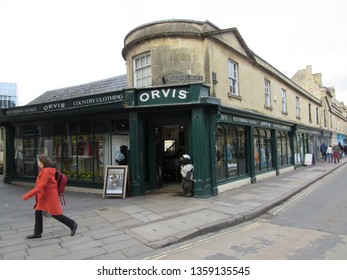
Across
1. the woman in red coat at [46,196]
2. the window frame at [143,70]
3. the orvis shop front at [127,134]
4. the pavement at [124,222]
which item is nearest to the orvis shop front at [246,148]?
the orvis shop front at [127,134]

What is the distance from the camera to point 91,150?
11.7m

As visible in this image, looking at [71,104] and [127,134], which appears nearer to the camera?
[127,134]

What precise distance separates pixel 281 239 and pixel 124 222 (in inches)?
139

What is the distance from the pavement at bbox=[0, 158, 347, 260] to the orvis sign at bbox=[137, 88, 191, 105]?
10.8ft

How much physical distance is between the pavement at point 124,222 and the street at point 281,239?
1.18 ft

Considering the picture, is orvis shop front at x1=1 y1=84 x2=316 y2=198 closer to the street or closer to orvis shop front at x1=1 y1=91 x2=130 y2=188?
orvis shop front at x1=1 y1=91 x2=130 y2=188

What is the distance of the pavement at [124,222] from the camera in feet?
16.7

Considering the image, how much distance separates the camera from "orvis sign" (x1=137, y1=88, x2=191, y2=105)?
9688 millimetres

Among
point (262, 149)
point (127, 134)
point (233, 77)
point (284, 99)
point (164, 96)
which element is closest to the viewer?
point (164, 96)

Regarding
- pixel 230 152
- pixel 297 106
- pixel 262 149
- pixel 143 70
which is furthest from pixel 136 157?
pixel 297 106

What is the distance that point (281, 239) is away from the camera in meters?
5.66

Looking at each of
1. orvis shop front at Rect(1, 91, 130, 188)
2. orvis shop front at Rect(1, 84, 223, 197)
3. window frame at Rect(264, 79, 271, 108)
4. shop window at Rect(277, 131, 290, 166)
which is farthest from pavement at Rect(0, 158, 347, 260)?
shop window at Rect(277, 131, 290, 166)

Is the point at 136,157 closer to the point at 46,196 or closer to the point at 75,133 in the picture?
the point at 75,133

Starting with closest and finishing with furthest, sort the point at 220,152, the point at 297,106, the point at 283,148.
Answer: the point at 220,152 → the point at 283,148 → the point at 297,106
